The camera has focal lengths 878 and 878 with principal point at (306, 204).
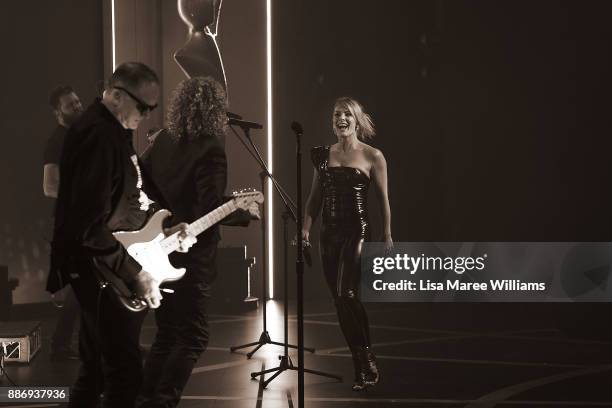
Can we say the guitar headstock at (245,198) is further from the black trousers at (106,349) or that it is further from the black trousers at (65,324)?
the black trousers at (65,324)

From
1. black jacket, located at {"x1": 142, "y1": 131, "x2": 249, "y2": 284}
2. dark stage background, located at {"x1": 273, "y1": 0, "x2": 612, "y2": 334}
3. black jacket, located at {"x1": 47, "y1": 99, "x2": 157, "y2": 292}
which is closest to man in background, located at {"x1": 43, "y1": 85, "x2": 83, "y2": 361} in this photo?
black jacket, located at {"x1": 142, "y1": 131, "x2": 249, "y2": 284}

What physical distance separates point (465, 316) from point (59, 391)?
16.9 ft

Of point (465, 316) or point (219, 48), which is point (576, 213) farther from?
point (219, 48)

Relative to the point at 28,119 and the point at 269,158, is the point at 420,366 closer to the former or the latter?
the point at 269,158

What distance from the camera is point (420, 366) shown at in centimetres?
668

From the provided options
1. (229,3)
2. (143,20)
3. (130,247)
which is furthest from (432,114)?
(130,247)

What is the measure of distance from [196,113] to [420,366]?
9.68 feet

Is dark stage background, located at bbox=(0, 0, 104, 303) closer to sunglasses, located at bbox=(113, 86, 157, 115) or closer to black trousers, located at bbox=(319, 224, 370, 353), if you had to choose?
black trousers, located at bbox=(319, 224, 370, 353)

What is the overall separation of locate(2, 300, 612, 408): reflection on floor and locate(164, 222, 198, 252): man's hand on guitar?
1.43 m

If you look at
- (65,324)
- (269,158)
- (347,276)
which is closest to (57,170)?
(65,324)

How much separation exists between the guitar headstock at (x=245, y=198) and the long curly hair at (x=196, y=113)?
36 centimetres

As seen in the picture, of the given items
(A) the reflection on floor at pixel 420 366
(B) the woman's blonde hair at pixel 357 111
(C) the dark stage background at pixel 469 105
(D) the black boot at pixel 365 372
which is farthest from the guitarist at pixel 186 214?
(C) the dark stage background at pixel 469 105

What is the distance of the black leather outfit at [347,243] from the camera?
5.91m

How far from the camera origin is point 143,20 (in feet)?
34.9
